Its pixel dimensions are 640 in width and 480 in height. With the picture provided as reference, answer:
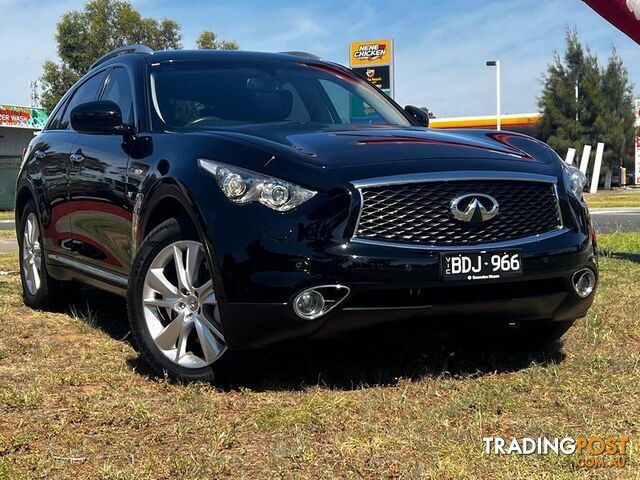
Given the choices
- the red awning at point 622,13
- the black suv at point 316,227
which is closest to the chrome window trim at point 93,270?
the black suv at point 316,227

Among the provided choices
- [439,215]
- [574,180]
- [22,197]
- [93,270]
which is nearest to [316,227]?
[439,215]

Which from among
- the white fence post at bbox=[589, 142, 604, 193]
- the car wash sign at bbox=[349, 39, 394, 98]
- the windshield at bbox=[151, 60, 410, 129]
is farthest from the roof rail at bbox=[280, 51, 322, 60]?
the white fence post at bbox=[589, 142, 604, 193]

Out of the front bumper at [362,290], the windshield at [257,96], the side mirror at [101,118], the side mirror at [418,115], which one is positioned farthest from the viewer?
the side mirror at [418,115]

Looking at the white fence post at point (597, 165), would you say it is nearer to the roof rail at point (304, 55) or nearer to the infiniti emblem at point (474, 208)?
the roof rail at point (304, 55)

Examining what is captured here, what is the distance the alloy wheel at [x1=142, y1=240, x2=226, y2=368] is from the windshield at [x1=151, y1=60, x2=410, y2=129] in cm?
85

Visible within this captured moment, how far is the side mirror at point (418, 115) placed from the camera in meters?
5.61

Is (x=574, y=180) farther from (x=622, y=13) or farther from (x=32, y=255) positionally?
(x=32, y=255)

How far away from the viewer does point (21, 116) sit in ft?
131

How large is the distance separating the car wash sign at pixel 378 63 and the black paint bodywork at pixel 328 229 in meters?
14.5

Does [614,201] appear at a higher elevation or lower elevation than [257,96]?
lower

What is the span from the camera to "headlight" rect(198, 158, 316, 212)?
339 centimetres

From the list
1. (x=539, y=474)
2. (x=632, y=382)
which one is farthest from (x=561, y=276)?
(x=539, y=474)

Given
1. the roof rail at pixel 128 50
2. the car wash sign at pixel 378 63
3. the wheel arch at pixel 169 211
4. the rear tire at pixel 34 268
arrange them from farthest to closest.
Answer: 1. the car wash sign at pixel 378 63
2. the rear tire at pixel 34 268
3. the roof rail at pixel 128 50
4. the wheel arch at pixel 169 211

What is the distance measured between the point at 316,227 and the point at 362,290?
12.3 inches
